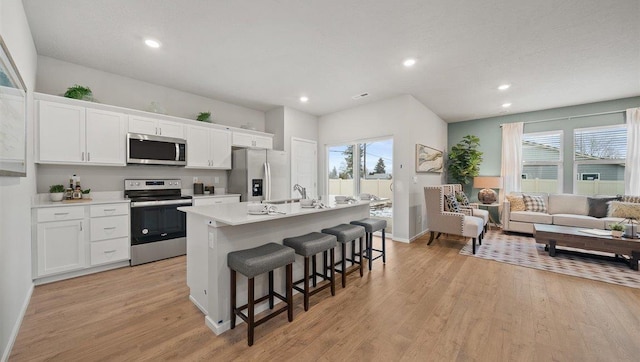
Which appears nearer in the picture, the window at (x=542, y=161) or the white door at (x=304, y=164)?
the window at (x=542, y=161)

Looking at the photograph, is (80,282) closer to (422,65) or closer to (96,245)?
(96,245)

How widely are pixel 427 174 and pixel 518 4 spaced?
11.9 ft

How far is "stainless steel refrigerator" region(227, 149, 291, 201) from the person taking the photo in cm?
438

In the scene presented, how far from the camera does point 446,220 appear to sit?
417cm

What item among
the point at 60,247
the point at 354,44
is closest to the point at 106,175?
the point at 60,247

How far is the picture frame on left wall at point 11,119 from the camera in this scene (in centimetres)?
150

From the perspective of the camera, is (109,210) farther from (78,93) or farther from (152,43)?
(152,43)

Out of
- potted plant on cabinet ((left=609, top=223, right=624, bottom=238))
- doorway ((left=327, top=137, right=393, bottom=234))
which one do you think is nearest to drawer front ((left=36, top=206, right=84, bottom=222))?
doorway ((left=327, top=137, right=393, bottom=234))

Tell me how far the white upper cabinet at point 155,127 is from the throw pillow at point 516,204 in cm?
657

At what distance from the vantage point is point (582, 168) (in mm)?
5059

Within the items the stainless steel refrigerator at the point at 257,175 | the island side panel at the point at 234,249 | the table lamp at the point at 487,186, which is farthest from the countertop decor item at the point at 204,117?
the table lamp at the point at 487,186

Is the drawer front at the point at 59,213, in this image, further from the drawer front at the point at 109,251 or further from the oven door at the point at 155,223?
the oven door at the point at 155,223

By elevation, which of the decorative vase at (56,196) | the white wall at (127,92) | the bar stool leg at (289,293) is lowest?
the bar stool leg at (289,293)

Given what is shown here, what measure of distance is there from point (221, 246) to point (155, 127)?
281cm
